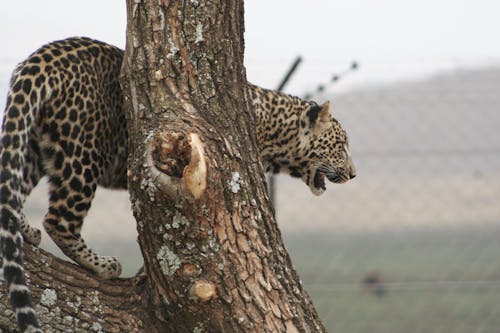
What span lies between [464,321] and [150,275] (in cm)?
674

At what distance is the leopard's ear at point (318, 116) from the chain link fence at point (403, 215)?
2.75m

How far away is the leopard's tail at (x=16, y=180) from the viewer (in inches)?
182

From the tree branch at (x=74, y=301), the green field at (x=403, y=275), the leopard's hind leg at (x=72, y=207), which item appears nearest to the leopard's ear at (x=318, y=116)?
the leopard's hind leg at (x=72, y=207)

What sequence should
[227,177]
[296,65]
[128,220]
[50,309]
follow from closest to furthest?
[227,177]
[50,309]
[296,65]
[128,220]

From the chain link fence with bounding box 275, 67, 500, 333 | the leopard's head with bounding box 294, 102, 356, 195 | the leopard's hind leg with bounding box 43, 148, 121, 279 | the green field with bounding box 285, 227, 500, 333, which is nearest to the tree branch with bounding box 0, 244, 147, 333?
the leopard's hind leg with bounding box 43, 148, 121, 279

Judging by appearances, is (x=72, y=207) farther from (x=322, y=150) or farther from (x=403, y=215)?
(x=403, y=215)

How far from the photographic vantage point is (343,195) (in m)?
10.3

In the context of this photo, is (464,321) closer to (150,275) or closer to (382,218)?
(382,218)

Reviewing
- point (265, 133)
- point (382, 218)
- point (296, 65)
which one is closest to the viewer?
point (265, 133)

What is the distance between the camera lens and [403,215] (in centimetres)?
1017

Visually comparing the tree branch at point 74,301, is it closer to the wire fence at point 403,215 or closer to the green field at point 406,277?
the wire fence at point 403,215

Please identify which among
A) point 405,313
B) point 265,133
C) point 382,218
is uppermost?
point 382,218

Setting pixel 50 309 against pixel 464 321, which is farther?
pixel 464 321

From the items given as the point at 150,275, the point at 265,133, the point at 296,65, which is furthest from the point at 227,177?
the point at 296,65
